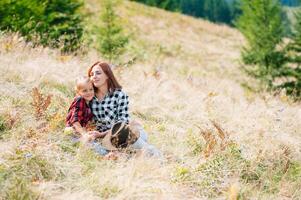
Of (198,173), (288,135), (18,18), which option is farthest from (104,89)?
(18,18)

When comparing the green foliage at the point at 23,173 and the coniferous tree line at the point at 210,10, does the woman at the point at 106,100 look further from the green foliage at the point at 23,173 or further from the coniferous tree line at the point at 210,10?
the coniferous tree line at the point at 210,10

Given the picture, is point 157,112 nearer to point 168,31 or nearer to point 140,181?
point 140,181

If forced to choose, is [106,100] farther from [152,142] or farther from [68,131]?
[152,142]

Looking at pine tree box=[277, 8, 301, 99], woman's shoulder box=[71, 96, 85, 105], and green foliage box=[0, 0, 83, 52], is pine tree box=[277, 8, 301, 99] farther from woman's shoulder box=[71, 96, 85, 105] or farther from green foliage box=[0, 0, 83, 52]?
woman's shoulder box=[71, 96, 85, 105]

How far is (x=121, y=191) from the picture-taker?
434 cm

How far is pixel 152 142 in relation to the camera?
6.21 m

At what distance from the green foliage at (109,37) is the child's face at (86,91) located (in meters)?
5.75

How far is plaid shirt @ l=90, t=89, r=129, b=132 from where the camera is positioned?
5.84m

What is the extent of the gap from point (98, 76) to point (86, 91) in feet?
0.77

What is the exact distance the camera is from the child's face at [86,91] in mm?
5699

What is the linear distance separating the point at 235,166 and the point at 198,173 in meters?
0.61

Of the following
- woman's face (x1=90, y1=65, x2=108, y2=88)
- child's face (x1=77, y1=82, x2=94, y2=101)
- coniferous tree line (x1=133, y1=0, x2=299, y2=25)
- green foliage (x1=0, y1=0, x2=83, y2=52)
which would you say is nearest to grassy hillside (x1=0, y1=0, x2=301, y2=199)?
child's face (x1=77, y1=82, x2=94, y2=101)

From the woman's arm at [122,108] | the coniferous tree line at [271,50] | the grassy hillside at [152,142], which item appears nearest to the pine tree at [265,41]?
the coniferous tree line at [271,50]

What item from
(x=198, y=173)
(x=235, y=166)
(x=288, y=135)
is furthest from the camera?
(x=288, y=135)
